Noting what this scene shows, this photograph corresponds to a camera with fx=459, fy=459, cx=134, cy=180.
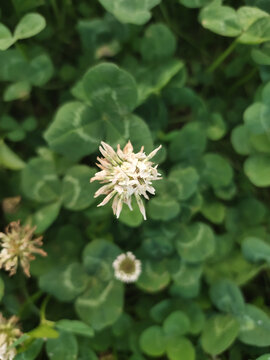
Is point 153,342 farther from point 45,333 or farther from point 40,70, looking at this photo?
point 40,70

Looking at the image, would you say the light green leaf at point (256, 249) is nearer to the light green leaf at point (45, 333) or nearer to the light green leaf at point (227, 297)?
the light green leaf at point (227, 297)

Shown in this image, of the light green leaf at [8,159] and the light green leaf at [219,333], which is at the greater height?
the light green leaf at [8,159]

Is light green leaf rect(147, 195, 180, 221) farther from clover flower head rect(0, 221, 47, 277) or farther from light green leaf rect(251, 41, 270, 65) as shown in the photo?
light green leaf rect(251, 41, 270, 65)

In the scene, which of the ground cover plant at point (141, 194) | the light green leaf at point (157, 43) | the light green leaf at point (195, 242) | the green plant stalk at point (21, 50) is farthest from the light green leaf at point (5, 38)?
the light green leaf at point (195, 242)

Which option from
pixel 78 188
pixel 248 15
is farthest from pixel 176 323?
pixel 248 15

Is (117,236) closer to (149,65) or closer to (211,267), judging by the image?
(211,267)
